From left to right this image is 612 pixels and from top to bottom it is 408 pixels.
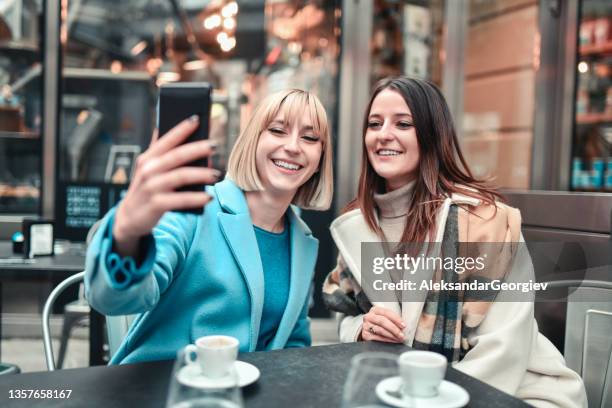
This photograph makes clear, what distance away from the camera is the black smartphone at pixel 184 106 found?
3.25 feet

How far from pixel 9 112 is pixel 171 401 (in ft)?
15.0

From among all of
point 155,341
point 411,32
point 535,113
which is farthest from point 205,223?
point 535,113

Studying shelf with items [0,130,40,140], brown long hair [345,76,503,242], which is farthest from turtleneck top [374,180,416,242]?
shelf with items [0,130,40,140]

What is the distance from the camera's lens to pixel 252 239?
156 cm

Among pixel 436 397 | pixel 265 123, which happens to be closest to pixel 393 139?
pixel 265 123

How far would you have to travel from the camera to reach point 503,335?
4.93 ft

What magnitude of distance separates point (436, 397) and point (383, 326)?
0.50 meters

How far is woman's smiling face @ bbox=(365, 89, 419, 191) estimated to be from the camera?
1.76m

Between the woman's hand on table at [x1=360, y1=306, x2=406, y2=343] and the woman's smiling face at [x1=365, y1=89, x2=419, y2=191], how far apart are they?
1.53 feet

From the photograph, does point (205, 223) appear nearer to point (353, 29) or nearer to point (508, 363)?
point (508, 363)

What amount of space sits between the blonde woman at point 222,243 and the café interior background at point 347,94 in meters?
2.69

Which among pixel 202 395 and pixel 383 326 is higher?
pixel 202 395

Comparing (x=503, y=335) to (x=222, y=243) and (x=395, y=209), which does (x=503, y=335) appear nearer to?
(x=395, y=209)

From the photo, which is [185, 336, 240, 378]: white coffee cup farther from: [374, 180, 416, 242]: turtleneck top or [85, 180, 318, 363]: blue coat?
[374, 180, 416, 242]: turtleneck top
